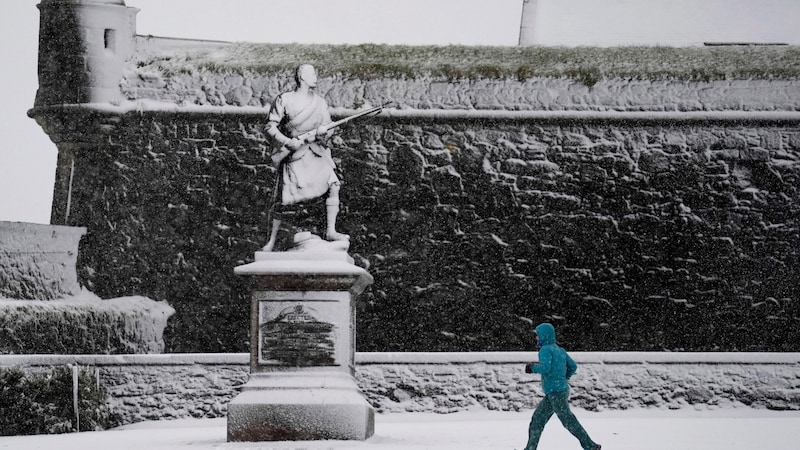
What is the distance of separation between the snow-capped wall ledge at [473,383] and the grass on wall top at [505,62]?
4.83m

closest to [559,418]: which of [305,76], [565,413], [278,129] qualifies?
[565,413]

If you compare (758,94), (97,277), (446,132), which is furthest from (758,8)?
(97,277)

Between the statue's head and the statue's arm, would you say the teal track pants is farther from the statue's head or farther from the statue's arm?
the statue's head

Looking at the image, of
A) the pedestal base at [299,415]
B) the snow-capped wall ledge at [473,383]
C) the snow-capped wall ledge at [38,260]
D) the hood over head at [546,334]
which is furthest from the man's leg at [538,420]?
the snow-capped wall ledge at [38,260]

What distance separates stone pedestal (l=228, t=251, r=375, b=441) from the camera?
12.1m

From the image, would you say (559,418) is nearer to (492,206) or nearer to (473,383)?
(473,383)

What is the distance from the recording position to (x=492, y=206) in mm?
19703

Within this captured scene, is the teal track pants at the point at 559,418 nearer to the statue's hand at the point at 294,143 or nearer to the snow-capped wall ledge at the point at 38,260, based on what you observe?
the statue's hand at the point at 294,143

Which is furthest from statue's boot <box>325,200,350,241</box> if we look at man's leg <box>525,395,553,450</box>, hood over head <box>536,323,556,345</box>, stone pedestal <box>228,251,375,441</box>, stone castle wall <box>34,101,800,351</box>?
stone castle wall <box>34,101,800,351</box>

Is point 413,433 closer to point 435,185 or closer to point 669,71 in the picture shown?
point 435,185

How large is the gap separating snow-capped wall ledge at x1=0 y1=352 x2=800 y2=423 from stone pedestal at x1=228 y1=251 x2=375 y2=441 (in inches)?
174

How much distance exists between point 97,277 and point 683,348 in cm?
814

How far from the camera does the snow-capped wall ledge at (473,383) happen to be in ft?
55.5

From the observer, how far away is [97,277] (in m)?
19.9
